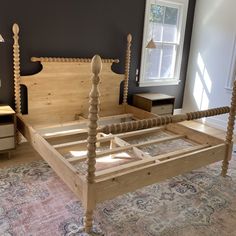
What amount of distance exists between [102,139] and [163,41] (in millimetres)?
2554

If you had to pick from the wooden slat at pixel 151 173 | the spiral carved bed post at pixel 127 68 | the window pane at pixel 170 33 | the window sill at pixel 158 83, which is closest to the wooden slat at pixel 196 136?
the wooden slat at pixel 151 173

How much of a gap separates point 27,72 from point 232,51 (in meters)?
3.25

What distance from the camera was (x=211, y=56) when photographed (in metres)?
4.82

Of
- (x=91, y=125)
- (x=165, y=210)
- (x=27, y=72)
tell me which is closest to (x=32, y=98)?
(x=27, y=72)

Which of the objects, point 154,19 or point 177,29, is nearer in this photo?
point 154,19

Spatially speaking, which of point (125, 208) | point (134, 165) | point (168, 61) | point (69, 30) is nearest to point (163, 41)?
point (168, 61)

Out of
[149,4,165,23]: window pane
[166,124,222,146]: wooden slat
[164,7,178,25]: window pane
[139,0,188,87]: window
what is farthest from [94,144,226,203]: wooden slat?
[164,7,178,25]: window pane

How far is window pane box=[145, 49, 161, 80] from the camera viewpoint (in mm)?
4648

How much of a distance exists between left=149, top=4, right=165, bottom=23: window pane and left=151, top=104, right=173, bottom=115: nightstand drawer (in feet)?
4.73

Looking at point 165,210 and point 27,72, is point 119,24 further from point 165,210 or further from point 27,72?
point 165,210

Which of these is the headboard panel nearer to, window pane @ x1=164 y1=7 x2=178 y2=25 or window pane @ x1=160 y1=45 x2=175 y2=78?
window pane @ x1=160 y1=45 x2=175 y2=78

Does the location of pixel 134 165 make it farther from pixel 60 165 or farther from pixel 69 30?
pixel 69 30

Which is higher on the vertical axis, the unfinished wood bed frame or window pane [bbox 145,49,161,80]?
window pane [bbox 145,49,161,80]

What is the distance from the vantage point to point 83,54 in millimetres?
3857
